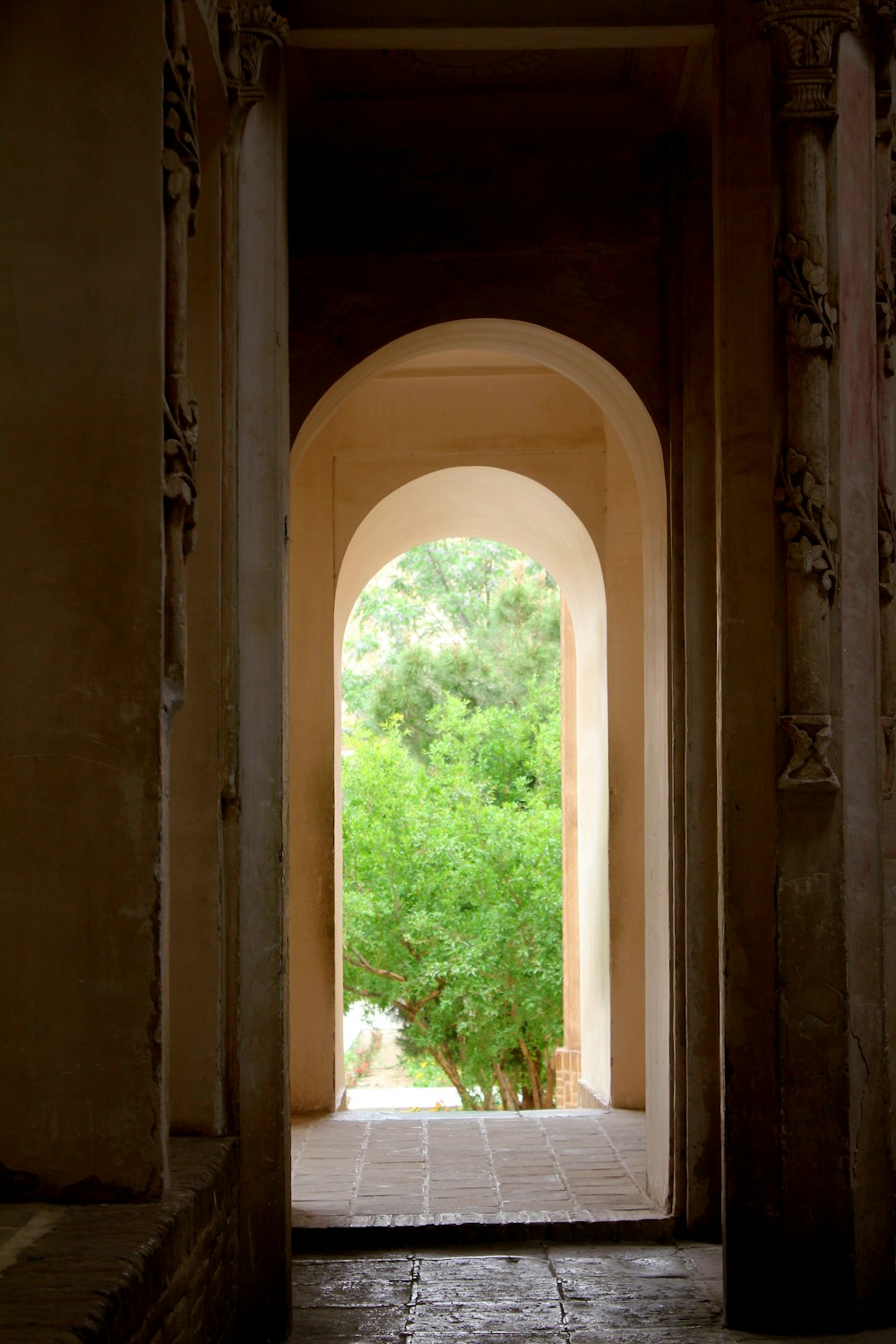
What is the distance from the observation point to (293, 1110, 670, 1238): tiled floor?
6.29m

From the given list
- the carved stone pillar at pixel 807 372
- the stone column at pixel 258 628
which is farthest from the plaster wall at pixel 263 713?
the carved stone pillar at pixel 807 372

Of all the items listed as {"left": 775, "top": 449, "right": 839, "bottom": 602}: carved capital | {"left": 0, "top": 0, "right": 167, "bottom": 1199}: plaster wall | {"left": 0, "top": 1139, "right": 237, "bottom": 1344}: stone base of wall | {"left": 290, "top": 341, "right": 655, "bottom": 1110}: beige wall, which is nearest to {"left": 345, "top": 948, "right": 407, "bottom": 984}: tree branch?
{"left": 290, "top": 341, "right": 655, "bottom": 1110}: beige wall

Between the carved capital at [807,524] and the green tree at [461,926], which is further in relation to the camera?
the green tree at [461,926]

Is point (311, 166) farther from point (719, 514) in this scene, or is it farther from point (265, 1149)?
point (265, 1149)

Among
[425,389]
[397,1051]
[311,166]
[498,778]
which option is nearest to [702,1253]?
[311,166]

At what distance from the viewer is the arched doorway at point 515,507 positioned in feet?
29.1

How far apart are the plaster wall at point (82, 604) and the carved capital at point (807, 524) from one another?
2361mm

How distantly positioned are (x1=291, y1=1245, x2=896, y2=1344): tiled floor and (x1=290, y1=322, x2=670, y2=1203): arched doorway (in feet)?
9.24

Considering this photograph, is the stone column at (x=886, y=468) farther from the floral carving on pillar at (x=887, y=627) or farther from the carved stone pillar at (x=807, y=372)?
the carved stone pillar at (x=807, y=372)

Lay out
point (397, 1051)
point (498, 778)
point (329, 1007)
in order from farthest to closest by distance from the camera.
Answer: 1. point (397, 1051)
2. point (498, 778)
3. point (329, 1007)

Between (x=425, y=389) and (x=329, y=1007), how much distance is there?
163 inches

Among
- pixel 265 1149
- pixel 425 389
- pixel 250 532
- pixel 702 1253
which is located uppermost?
pixel 425 389

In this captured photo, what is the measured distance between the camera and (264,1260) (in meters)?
4.89

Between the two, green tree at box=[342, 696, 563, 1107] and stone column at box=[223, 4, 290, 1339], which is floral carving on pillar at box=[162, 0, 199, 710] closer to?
stone column at box=[223, 4, 290, 1339]
